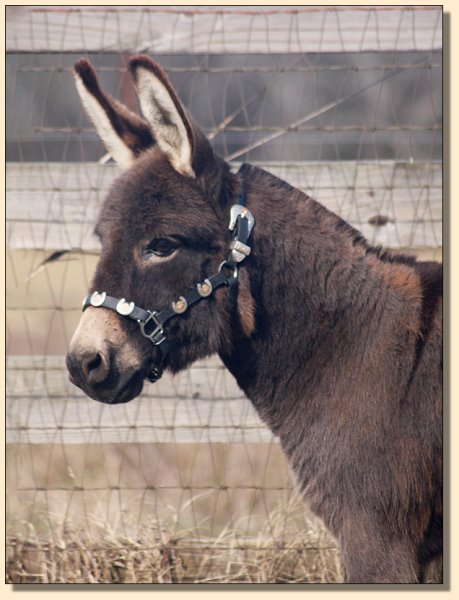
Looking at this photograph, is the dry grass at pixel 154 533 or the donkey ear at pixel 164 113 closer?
the donkey ear at pixel 164 113

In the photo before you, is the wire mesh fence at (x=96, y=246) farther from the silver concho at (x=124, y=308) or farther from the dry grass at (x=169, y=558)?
the silver concho at (x=124, y=308)

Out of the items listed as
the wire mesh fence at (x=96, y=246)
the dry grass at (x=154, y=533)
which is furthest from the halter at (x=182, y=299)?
the dry grass at (x=154, y=533)

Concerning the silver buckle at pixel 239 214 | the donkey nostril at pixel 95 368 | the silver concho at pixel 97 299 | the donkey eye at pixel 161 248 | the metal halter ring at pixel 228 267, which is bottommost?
the donkey nostril at pixel 95 368

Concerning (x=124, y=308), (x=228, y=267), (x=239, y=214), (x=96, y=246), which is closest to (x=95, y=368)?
(x=124, y=308)

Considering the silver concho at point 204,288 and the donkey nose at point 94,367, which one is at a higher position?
the silver concho at point 204,288

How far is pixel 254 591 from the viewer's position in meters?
2.63

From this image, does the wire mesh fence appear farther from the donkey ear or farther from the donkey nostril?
the donkey nostril

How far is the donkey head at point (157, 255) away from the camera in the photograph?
6.79 feet

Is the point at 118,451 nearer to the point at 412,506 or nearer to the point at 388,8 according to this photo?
the point at 412,506

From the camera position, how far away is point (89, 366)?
2061 millimetres

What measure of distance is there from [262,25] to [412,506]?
1703 mm

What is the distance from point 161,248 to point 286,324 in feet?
1.35

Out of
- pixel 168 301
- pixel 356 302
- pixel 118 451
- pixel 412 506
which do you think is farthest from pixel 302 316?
pixel 118 451

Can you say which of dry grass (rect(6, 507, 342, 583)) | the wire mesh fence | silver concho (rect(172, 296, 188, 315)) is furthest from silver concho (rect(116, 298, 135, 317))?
dry grass (rect(6, 507, 342, 583))
